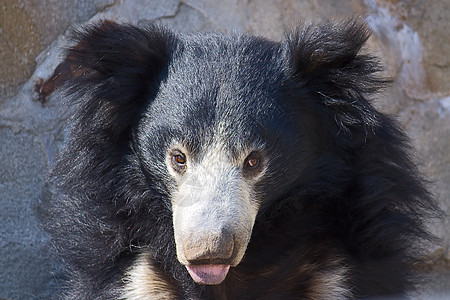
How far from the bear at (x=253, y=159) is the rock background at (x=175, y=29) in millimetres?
737

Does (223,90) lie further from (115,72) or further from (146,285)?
(146,285)

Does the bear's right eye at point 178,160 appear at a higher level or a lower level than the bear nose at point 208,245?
higher

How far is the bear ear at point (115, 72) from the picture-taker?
313 cm

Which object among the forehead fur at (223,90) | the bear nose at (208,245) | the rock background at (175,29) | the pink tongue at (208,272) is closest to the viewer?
the bear nose at (208,245)

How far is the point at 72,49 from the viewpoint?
3141mm

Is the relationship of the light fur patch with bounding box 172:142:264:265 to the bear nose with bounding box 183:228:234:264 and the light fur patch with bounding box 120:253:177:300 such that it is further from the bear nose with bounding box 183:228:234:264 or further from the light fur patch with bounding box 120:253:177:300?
the light fur patch with bounding box 120:253:177:300

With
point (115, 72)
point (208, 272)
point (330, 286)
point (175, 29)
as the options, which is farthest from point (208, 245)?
point (175, 29)

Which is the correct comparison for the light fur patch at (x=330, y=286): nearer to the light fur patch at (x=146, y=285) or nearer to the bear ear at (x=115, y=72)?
the light fur patch at (x=146, y=285)

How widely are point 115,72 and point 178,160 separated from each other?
1.62 ft

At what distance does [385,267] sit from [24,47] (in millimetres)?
2159

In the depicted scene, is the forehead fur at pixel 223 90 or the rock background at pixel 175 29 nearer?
the forehead fur at pixel 223 90

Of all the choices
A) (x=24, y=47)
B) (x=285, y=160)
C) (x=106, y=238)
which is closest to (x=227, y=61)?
(x=285, y=160)

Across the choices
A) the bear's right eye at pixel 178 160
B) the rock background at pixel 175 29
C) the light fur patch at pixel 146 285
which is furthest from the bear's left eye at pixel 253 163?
the rock background at pixel 175 29

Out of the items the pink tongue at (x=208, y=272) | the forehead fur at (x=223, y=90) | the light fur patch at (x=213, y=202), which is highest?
the forehead fur at (x=223, y=90)
